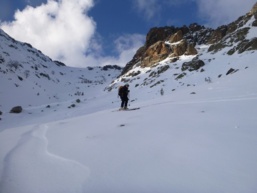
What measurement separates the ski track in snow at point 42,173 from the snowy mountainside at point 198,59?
17773 mm

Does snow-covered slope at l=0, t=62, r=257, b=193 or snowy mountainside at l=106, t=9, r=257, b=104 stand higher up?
snowy mountainside at l=106, t=9, r=257, b=104

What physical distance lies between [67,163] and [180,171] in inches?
87.4

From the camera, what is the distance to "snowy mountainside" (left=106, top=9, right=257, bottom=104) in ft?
108

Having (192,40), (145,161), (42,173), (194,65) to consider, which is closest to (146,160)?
(145,161)

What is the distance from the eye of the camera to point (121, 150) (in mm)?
5270

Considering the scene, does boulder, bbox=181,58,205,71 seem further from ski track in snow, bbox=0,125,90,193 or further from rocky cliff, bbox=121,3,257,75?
ski track in snow, bbox=0,125,90,193

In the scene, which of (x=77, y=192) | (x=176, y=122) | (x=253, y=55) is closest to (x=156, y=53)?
(x=253, y=55)

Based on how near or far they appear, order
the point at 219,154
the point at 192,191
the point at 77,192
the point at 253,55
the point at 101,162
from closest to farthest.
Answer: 1. the point at 192,191
2. the point at 77,192
3. the point at 219,154
4. the point at 101,162
5. the point at 253,55

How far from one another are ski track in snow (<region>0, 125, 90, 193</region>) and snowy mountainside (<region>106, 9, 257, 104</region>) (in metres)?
17.8

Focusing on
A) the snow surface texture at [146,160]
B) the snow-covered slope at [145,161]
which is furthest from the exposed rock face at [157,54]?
the snow-covered slope at [145,161]

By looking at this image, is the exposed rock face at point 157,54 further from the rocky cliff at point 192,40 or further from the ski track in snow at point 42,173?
the ski track in snow at point 42,173

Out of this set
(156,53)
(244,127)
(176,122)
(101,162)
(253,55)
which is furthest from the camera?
(156,53)

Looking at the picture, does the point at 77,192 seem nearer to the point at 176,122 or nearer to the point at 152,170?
the point at 152,170

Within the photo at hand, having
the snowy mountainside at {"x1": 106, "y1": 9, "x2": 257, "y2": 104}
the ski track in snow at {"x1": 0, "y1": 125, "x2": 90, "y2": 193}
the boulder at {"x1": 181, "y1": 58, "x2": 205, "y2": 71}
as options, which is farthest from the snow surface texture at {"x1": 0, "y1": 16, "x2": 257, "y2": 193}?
the boulder at {"x1": 181, "y1": 58, "x2": 205, "y2": 71}
